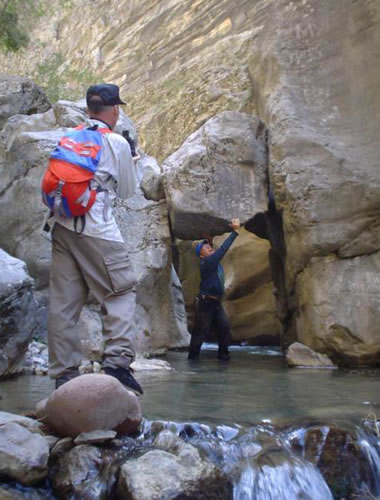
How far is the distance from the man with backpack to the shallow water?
16.4 inches

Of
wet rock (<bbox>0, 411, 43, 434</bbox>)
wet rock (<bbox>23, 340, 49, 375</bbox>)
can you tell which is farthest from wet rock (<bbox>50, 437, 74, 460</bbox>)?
wet rock (<bbox>23, 340, 49, 375</bbox>)

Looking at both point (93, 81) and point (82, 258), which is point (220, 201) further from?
point (93, 81)

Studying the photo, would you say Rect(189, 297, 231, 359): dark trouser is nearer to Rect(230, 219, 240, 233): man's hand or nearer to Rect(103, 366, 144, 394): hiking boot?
Rect(230, 219, 240, 233): man's hand

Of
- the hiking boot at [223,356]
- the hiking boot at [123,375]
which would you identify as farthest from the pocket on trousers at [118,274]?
the hiking boot at [223,356]

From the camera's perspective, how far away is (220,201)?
810 centimetres

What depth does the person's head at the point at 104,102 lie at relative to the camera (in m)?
4.21

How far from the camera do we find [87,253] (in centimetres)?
394

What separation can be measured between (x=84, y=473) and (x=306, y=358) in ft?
14.9

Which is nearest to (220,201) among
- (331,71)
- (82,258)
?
(331,71)

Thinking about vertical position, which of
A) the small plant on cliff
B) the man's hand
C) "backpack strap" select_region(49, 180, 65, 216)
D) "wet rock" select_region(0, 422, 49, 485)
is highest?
the small plant on cliff

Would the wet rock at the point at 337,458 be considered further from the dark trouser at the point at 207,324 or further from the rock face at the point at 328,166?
the dark trouser at the point at 207,324

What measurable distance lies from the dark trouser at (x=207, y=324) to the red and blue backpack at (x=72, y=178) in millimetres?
4296

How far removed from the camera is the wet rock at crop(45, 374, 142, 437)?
3.25 meters

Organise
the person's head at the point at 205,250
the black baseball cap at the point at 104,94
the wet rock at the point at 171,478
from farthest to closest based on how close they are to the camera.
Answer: the person's head at the point at 205,250 < the black baseball cap at the point at 104,94 < the wet rock at the point at 171,478
